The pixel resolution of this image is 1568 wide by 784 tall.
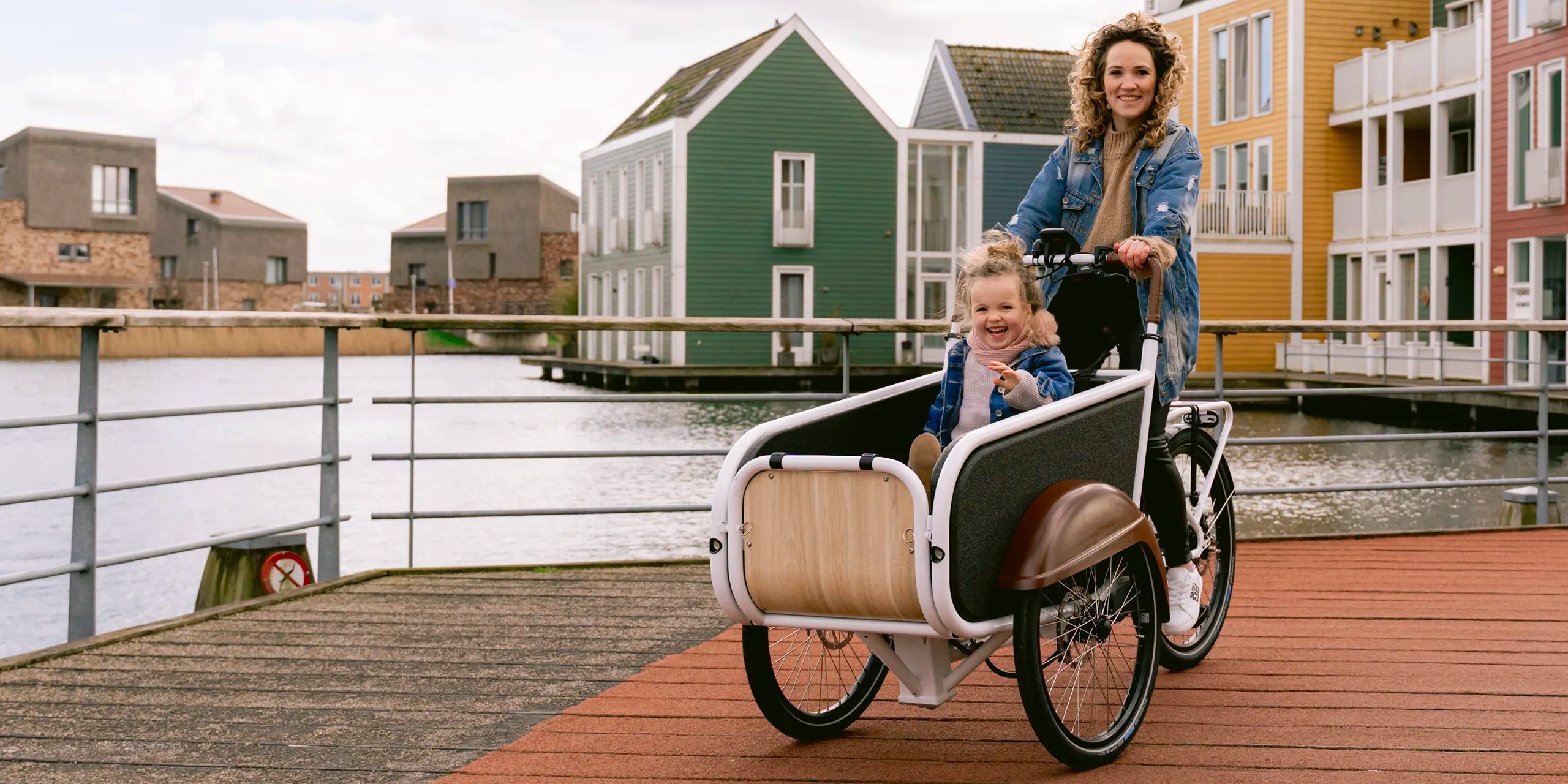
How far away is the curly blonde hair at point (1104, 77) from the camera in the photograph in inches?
142

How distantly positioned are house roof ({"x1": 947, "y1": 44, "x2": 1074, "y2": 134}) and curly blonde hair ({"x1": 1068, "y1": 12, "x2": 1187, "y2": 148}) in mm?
29509

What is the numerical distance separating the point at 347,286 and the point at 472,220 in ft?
259

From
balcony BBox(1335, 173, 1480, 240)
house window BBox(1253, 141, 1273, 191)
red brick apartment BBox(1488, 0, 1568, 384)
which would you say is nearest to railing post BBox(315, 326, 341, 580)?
red brick apartment BBox(1488, 0, 1568, 384)

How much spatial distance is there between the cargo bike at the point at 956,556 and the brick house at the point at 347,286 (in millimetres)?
134752

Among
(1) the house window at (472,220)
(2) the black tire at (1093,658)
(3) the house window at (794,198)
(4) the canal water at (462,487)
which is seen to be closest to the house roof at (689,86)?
(3) the house window at (794,198)

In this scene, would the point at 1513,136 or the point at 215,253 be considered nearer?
the point at 1513,136

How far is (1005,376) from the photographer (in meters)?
3.03

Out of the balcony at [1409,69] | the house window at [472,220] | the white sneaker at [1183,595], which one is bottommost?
the white sneaker at [1183,595]

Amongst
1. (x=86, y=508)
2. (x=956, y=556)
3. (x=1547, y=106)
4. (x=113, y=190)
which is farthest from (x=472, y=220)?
(x=956, y=556)

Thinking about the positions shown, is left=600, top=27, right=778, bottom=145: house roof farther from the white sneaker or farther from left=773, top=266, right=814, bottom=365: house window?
the white sneaker

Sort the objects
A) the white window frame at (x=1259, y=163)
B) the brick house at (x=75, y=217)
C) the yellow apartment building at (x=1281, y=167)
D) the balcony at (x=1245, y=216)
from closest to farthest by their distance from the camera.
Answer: the yellow apartment building at (x=1281, y=167), the balcony at (x=1245, y=216), the white window frame at (x=1259, y=163), the brick house at (x=75, y=217)

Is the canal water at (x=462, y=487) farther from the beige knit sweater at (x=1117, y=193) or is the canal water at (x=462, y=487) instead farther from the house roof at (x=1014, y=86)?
the house roof at (x=1014, y=86)

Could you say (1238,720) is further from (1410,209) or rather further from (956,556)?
(1410,209)

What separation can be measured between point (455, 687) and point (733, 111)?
28.4 m
